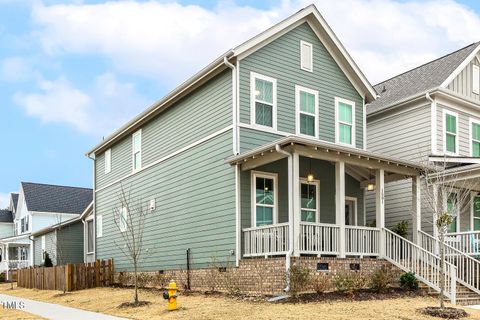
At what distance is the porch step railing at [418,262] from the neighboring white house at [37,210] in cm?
3337

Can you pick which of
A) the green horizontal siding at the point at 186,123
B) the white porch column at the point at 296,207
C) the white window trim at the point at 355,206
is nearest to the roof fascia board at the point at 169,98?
the green horizontal siding at the point at 186,123

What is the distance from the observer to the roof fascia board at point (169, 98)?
687 inches

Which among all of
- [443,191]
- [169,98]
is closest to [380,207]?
[443,191]

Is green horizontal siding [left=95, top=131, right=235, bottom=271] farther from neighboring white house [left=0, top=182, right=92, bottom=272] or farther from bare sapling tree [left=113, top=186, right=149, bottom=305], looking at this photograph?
neighboring white house [left=0, top=182, right=92, bottom=272]

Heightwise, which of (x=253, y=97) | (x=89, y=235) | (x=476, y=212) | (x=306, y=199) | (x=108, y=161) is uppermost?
(x=253, y=97)

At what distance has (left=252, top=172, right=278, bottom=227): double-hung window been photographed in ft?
55.0

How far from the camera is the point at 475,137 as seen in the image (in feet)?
76.2

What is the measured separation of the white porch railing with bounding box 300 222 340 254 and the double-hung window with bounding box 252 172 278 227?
1481mm

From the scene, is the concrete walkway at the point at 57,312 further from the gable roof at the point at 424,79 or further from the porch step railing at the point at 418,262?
the gable roof at the point at 424,79

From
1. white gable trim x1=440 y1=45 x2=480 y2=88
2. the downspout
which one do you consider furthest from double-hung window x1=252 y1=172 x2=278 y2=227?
white gable trim x1=440 y1=45 x2=480 y2=88

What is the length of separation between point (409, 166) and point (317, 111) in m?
3.81

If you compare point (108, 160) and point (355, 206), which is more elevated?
point (108, 160)

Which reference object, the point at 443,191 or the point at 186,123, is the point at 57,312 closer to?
the point at 186,123

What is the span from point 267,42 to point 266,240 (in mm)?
6606
